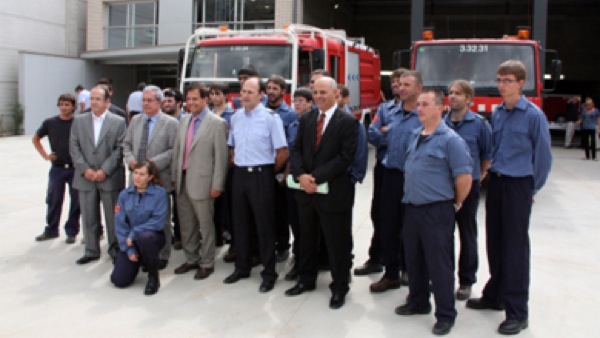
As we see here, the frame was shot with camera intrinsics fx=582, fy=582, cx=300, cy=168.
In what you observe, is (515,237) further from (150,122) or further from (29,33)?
(29,33)

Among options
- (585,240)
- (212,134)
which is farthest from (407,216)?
(585,240)

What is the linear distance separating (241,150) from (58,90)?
2106cm

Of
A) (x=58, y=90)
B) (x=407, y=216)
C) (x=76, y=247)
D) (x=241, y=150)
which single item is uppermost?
(x=58, y=90)

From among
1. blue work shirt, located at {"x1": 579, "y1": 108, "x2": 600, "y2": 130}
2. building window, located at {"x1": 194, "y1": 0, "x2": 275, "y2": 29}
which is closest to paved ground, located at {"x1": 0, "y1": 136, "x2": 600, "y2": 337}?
blue work shirt, located at {"x1": 579, "y1": 108, "x2": 600, "y2": 130}

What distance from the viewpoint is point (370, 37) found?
34.5 meters

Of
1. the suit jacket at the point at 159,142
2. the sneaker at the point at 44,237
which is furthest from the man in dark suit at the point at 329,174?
the sneaker at the point at 44,237

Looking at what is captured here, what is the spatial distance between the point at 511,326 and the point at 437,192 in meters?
1.21

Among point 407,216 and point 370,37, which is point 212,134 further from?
point 370,37

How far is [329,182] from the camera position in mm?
5027

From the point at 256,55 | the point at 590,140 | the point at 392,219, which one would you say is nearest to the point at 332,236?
the point at 392,219

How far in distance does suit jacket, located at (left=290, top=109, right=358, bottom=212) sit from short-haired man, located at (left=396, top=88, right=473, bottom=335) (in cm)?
62

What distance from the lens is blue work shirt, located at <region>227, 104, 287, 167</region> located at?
5555 millimetres

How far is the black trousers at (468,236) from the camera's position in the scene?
5.20 meters

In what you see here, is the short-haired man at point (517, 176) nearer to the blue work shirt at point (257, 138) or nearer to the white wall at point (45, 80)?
the blue work shirt at point (257, 138)
